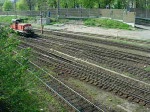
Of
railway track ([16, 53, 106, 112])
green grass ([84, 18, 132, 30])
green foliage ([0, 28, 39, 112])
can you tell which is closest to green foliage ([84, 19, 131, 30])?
green grass ([84, 18, 132, 30])

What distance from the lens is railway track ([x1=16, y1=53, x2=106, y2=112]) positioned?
1409 cm

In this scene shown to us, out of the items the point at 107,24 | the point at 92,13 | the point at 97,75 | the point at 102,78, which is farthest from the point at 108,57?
the point at 92,13

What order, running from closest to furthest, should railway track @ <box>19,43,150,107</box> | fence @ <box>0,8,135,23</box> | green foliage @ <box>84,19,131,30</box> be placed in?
railway track @ <box>19,43,150,107</box> < green foliage @ <box>84,19,131,30</box> < fence @ <box>0,8,135,23</box>

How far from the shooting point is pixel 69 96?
15.7 metres

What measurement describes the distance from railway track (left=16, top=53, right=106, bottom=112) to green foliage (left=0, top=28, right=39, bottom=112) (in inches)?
154

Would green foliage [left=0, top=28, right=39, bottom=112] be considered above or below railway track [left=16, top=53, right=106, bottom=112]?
above

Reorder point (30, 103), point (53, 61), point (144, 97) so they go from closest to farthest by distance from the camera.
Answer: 1. point (30, 103)
2. point (144, 97)
3. point (53, 61)

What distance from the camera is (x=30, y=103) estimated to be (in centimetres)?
1022

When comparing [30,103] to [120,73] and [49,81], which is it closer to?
[49,81]

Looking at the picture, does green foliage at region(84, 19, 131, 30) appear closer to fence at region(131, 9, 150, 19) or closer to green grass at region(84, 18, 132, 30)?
green grass at region(84, 18, 132, 30)

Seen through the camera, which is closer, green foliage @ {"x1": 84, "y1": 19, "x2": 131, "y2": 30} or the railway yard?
the railway yard

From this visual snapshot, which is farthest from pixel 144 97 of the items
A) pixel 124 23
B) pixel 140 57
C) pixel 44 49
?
pixel 124 23

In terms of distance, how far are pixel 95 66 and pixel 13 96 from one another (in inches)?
516

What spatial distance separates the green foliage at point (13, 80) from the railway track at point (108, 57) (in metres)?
10.9
